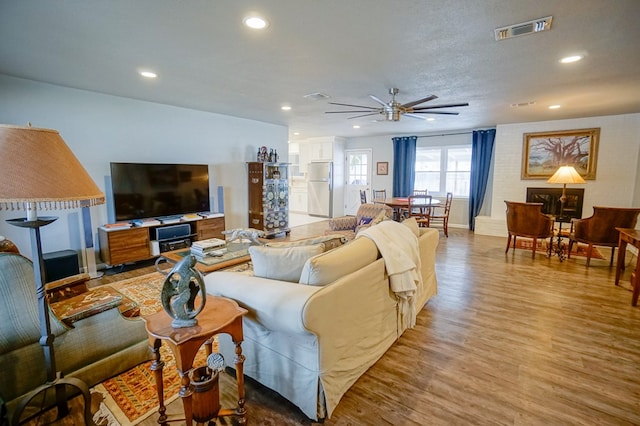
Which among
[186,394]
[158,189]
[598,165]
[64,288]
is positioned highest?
[598,165]

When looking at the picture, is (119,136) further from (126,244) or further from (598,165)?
(598,165)

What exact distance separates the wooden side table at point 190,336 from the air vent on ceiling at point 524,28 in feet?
8.75

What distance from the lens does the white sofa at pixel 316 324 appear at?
5.26ft

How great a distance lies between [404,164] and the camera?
26.8ft

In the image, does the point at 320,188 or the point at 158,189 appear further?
the point at 320,188

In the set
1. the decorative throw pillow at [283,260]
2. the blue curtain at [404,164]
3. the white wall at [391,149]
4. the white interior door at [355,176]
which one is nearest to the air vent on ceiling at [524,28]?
the decorative throw pillow at [283,260]

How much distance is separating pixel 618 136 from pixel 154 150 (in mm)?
8102

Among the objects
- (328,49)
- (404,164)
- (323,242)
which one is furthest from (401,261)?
(404,164)

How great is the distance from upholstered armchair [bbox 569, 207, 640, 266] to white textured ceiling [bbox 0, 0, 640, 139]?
156cm

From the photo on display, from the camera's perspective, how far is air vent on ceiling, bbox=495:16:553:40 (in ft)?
6.91

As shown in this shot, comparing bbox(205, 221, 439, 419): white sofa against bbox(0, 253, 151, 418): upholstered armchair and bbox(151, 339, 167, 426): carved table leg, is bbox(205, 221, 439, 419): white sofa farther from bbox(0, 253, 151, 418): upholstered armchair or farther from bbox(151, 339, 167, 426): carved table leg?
bbox(0, 253, 151, 418): upholstered armchair

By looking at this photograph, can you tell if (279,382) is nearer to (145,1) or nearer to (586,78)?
(145,1)

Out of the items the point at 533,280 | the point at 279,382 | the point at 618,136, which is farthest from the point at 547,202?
the point at 279,382

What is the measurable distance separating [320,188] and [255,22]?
23.7ft
